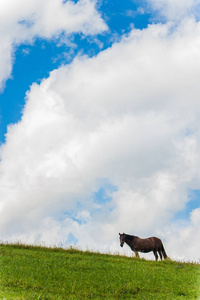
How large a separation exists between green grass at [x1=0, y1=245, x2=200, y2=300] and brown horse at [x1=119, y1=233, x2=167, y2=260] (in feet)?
27.9

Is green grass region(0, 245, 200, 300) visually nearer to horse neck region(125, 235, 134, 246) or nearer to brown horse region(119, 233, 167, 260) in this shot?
brown horse region(119, 233, 167, 260)

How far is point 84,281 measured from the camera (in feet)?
48.5

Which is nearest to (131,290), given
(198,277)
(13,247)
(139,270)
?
(139,270)

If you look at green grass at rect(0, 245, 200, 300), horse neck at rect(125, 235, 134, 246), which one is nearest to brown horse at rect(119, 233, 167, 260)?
horse neck at rect(125, 235, 134, 246)

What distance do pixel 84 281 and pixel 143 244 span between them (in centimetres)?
1514

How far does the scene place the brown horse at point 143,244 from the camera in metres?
28.9

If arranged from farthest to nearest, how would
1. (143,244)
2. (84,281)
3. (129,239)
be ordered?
1. (129,239)
2. (143,244)
3. (84,281)

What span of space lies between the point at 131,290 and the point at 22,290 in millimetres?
4760

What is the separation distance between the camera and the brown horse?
2891 cm

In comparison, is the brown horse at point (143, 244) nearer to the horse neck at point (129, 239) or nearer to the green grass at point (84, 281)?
the horse neck at point (129, 239)

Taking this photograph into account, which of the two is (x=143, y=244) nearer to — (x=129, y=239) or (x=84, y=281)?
(x=129, y=239)

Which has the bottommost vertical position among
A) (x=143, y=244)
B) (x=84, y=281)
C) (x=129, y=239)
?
(x=84, y=281)

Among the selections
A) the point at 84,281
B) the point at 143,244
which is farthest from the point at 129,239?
the point at 84,281

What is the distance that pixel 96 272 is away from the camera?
16.8m
